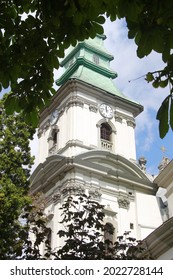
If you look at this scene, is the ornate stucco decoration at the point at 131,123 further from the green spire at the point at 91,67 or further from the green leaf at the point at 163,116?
the green leaf at the point at 163,116

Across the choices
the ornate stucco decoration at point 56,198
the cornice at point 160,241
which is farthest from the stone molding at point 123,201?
the cornice at point 160,241

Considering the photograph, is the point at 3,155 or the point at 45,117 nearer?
the point at 3,155

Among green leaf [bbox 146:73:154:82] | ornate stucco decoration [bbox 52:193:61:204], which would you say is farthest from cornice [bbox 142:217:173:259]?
ornate stucco decoration [bbox 52:193:61:204]

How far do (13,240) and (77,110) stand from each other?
53.1 feet

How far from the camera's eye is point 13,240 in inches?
601

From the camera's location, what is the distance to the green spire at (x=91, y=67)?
33.5 metres

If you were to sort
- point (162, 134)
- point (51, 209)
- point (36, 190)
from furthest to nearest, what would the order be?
1. point (36, 190)
2. point (51, 209)
3. point (162, 134)

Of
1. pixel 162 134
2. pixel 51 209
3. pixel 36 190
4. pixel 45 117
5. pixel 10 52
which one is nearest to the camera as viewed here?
pixel 162 134

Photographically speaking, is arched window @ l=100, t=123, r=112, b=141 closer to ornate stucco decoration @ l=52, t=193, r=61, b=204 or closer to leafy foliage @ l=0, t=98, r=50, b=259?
ornate stucco decoration @ l=52, t=193, r=61, b=204

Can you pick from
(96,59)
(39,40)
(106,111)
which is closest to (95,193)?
(106,111)

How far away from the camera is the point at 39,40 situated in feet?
21.6

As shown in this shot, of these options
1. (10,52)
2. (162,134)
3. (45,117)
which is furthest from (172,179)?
(45,117)

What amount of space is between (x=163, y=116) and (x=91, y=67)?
3099 cm

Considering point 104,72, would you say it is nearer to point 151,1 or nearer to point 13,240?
point 13,240
